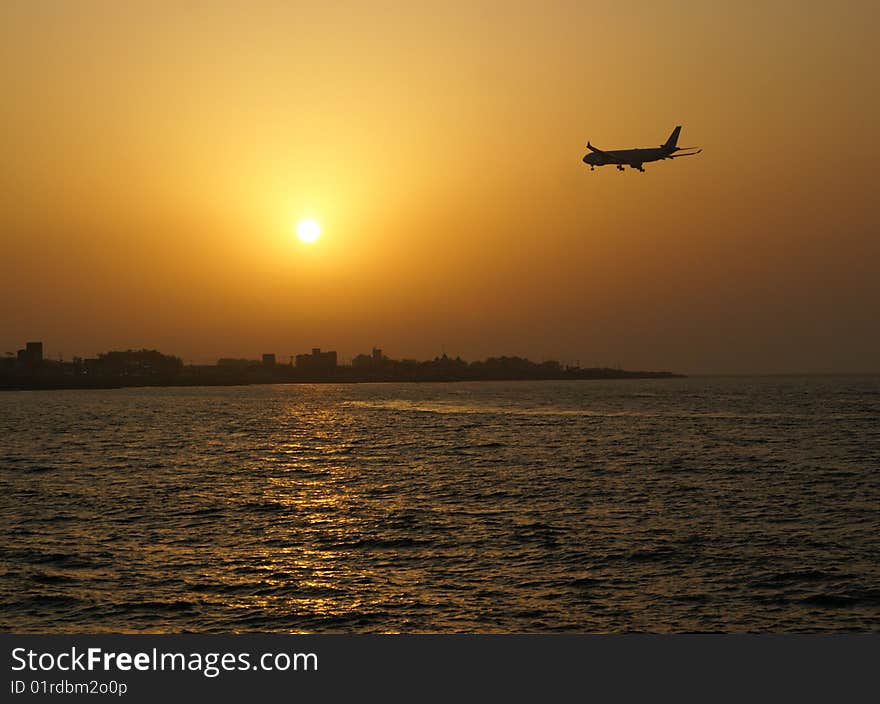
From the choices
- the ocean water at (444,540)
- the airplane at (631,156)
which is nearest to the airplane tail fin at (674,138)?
the airplane at (631,156)

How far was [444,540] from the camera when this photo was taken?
51219 millimetres

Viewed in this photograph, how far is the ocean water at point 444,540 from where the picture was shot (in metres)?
35.8

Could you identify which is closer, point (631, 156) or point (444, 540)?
point (444, 540)

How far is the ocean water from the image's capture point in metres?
35.8

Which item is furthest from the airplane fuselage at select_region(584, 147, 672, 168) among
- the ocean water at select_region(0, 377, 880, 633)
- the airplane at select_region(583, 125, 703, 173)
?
the ocean water at select_region(0, 377, 880, 633)

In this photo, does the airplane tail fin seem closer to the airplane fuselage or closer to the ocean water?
the airplane fuselage

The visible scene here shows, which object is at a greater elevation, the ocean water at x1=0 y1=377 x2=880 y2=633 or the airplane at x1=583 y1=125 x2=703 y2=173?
the airplane at x1=583 y1=125 x2=703 y2=173

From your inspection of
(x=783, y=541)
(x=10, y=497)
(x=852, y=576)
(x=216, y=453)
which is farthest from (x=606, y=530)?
(x=216, y=453)

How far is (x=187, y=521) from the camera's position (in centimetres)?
5781

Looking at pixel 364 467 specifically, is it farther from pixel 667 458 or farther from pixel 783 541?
pixel 783 541

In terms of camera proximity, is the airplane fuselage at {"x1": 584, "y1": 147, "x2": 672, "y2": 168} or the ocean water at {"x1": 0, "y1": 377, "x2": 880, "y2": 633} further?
the airplane fuselage at {"x1": 584, "y1": 147, "x2": 672, "y2": 168}

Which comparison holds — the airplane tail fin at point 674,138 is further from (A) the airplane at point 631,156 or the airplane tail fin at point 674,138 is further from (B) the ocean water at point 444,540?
(B) the ocean water at point 444,540

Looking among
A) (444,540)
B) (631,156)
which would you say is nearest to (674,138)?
(631,156)

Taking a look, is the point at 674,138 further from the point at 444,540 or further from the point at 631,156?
the point at 444,540
